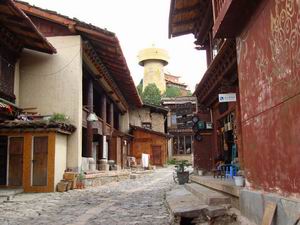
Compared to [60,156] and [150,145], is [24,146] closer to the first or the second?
[60,156]

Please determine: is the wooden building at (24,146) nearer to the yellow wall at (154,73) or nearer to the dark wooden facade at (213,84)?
the dark wooden facade at (213,84)

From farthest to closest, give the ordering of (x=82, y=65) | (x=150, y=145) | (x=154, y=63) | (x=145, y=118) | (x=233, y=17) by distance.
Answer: (x=154, y=63), (x=145, y=118), (x=150, y=145), (x=82, y=65), (x=233, y=17)

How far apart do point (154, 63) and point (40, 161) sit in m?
43.8

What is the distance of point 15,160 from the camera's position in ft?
45.5

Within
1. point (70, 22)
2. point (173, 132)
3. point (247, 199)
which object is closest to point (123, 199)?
point (247, 199)

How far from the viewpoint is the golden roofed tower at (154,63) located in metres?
55.4

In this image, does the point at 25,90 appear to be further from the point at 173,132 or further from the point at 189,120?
the point at 173,132

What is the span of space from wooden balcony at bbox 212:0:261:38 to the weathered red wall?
7.3 inches

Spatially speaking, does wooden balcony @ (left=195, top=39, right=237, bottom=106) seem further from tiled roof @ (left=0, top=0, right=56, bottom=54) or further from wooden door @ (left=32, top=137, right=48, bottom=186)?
tiled roof @ (left=0, top=0, right=56, bottom=54)

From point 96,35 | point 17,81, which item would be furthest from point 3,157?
point 96,35

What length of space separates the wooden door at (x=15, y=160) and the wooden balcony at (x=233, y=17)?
30.8ft

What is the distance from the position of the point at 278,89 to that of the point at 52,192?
10431 mm

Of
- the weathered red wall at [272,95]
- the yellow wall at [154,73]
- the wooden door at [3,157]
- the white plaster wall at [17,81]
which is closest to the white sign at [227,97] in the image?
the weathered red wall at [272,95]

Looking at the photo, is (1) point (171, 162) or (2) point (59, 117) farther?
(1) point (171, 162)
